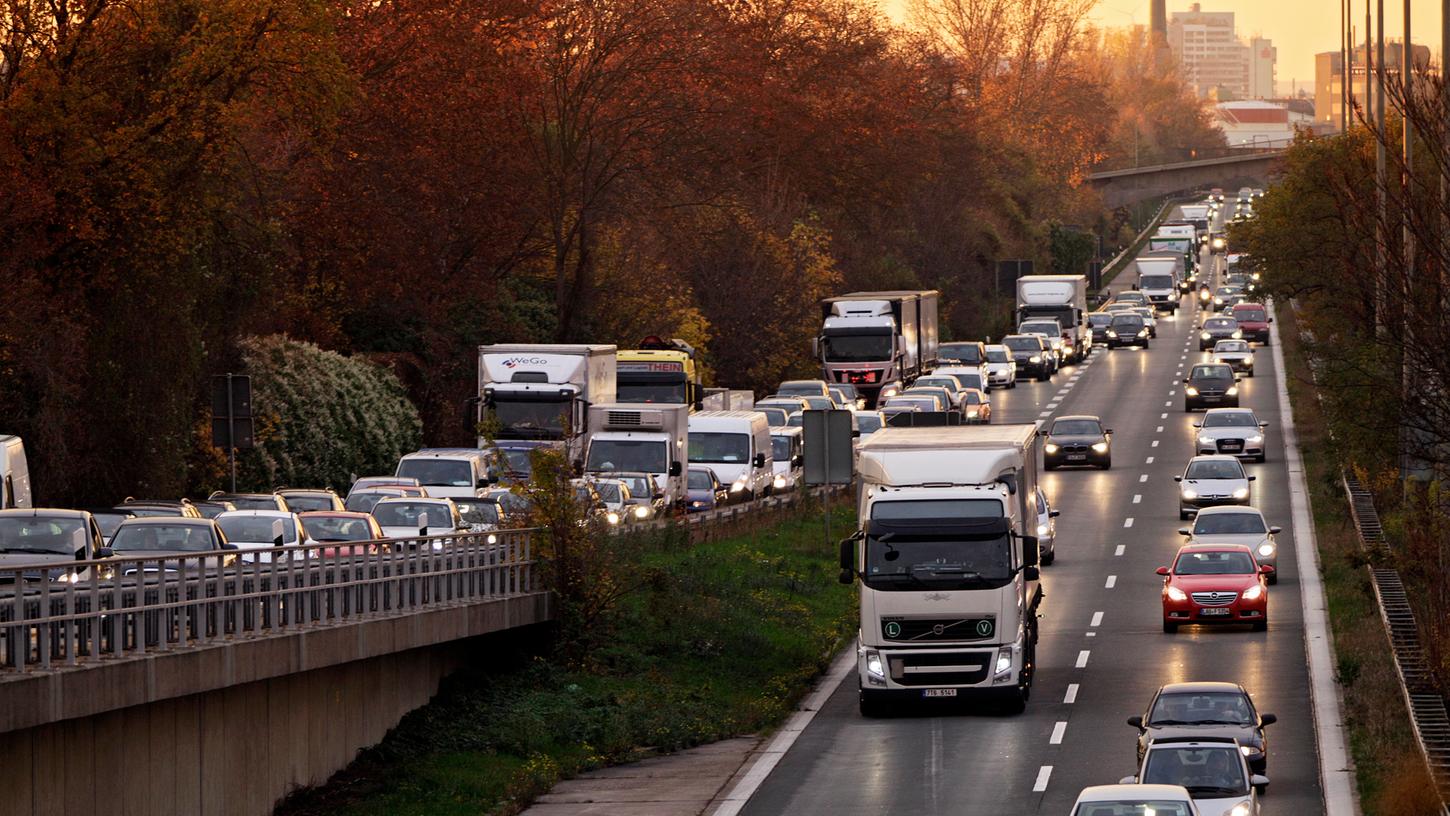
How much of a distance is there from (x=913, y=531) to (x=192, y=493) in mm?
25160

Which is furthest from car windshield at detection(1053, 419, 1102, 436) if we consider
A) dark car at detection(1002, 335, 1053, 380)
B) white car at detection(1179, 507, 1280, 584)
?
dark car at detection(1002, 335, 1053, 380)

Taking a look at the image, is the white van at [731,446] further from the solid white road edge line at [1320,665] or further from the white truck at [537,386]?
the solid white road edge line at [1320,665]

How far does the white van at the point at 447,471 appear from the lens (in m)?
44.9

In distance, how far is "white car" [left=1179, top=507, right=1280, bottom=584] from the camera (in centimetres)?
4162

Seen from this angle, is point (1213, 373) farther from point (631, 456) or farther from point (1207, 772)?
point (1207, 772)

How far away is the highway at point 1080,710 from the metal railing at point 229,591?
5.19 metres

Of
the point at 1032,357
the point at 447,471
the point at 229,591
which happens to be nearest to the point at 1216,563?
the point at 447,471

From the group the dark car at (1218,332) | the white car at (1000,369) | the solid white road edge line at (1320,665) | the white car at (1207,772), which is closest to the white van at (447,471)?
the solid white road edge line at (1320,665)

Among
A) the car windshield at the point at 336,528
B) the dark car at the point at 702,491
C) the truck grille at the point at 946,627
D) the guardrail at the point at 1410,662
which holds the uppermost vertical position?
the car windshield at the point at 336,528

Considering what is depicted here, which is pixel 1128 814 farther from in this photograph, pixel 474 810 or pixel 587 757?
pixel 587 757

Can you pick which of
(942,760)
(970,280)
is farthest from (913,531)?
(970,280)

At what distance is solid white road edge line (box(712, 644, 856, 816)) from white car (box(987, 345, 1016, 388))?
47.3 metres

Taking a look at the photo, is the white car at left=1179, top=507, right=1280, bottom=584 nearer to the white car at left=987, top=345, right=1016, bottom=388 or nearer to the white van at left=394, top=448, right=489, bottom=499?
the white van at left=394, top=448, right=489, bottom=499

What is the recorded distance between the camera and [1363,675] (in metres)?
31.6
